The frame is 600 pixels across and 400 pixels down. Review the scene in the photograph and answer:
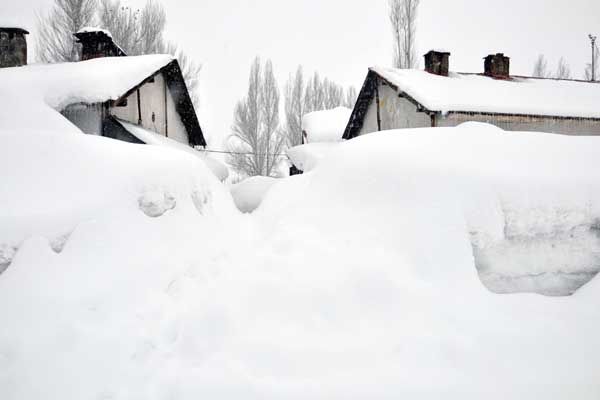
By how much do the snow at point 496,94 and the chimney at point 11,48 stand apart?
1092cm

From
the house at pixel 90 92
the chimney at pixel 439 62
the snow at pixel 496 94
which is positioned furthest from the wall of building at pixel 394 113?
the house at pixel 90 92

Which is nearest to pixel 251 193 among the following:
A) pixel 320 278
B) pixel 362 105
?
pixel 320 278

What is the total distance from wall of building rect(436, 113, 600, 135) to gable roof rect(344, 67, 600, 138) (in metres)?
0.18

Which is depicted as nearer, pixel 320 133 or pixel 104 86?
pixel 104 86

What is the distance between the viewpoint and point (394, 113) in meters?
11.7

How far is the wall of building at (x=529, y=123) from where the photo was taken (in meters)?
9.96

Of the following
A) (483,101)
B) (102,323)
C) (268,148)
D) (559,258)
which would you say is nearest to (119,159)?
(102,323)

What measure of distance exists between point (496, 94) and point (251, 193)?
28.4 ft

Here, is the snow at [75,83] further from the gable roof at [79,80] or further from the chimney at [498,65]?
the chimney at [498,65]

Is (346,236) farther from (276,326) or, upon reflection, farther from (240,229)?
(240,229)

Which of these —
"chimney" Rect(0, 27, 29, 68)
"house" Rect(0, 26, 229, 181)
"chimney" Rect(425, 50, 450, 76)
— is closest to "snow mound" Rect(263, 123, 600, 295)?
"house" Rect(0, 26, 229, 181)

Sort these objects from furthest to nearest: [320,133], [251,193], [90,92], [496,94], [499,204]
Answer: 1. [320,133]
2. [496,94]
3. [251,193]
4. [90,92]
5. [499,204]

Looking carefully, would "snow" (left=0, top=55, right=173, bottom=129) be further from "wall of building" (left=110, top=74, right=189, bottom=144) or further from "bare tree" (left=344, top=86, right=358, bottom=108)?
"bare tree" (left=344, top=86, right=358, bottom=108)

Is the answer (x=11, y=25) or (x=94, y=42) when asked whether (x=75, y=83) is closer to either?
(x=94, y=42)
